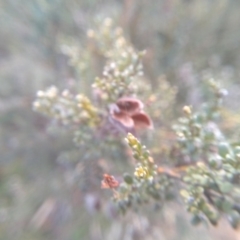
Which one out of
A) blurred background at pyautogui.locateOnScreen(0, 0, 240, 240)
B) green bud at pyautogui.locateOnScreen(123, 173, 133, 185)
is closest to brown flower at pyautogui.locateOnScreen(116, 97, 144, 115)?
green bud at pyautogui.locateOnScreen(123, 173, 133, 185)

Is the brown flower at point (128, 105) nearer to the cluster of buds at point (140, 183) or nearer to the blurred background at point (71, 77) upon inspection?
the cluster of buds at point (140, 183)

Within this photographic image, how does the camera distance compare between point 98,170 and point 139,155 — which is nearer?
point 139,155

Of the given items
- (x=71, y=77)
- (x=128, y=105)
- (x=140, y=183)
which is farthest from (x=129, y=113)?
(x=71, y=77)

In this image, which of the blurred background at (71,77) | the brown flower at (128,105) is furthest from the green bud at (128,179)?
the blurred background at (71,77)

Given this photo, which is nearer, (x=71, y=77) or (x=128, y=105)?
(x=128, y=105)

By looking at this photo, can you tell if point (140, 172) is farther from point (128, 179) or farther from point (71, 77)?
point (71, 77)

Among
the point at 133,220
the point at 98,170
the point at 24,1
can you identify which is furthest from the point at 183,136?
the point at 24,1

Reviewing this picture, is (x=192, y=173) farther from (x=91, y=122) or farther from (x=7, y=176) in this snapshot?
(x=7, y=176)

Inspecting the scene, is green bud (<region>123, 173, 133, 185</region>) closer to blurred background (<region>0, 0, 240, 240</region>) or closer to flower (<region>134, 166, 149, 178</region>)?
flower (<region>134, 166, 149, 178</region>)
